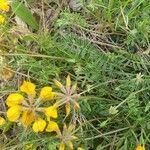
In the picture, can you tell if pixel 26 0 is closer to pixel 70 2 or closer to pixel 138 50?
pixel 70 2

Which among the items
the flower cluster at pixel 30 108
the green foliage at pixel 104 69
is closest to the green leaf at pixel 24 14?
the green foliage at pixel 104 69

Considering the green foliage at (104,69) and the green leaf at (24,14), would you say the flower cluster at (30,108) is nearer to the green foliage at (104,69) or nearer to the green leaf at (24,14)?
the green foliage at (104,69)

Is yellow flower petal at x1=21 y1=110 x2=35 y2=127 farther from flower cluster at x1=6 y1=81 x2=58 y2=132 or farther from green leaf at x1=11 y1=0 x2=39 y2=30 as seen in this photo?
green leaf at x1=11 y1=0 x2=39 y2=30

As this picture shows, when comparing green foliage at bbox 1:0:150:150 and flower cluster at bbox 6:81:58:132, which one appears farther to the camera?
green foliage at bbox 1:0:150:150

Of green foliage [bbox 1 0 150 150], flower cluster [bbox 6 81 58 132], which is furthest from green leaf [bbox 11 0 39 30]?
flower cluster [bbox 6 81 58 132]

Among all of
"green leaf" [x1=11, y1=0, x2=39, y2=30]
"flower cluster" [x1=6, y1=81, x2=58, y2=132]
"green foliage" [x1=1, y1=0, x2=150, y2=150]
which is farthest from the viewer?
"green leaf" [x1=11, y1=0, x2=39, y2=30]

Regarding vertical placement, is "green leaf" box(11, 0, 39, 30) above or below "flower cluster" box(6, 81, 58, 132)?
above

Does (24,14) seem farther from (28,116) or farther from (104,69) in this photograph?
(28,116)

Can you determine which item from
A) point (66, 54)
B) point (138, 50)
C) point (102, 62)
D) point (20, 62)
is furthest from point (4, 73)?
point (138, 50)

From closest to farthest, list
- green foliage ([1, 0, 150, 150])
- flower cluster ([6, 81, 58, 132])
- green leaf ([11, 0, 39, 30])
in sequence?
flower cluster ([6, 81, 58, 132]), green foliage ([1, 0, 150, 150]), green leaf ([11, 0, 39, 30])
